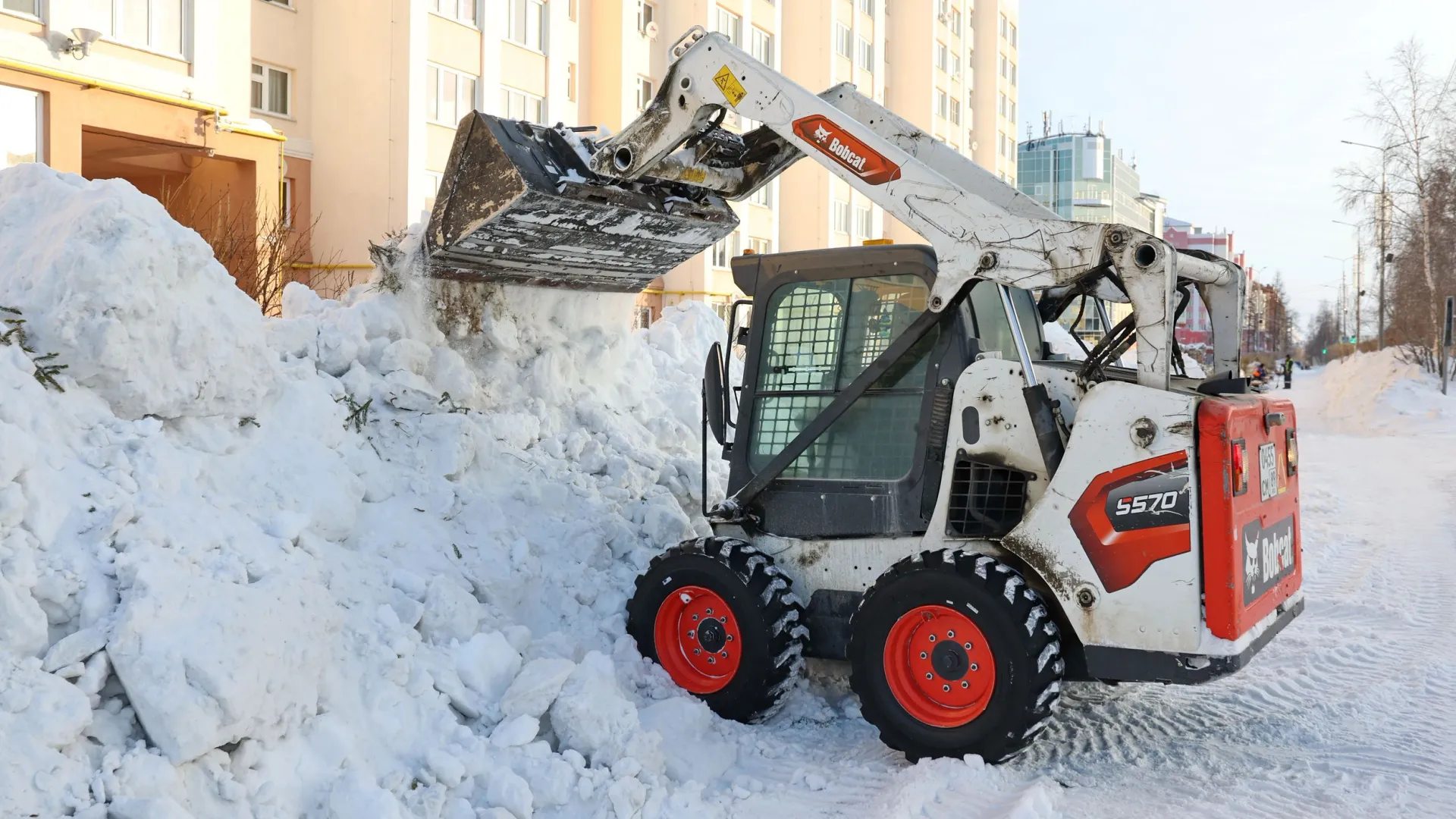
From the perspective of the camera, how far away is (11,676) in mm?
3297

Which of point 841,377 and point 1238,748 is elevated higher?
point 841,377

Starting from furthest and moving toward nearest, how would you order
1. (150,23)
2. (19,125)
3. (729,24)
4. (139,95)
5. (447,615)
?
(729,24) < (150,23) < (139,95) < (19,125) < (447,615)

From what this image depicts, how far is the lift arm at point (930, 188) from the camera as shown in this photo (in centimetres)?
443

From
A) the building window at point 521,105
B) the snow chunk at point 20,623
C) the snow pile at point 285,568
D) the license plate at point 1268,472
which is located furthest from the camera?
the building window at point 521,105

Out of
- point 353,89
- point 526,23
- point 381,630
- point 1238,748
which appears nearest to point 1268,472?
point 1238,748

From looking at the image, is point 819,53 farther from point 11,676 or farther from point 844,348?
point 11,676

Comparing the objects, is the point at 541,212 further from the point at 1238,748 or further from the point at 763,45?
the point at 763,45

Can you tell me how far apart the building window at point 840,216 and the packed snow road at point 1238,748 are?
93.9ft

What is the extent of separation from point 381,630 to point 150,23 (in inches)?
529

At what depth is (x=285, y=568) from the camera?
4301 mm

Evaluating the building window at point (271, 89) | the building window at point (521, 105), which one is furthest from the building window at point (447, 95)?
the building window at point (271, 89)

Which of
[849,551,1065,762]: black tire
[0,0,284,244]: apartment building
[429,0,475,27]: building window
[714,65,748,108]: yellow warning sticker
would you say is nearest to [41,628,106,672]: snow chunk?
[849,551,1065,762]: black tire

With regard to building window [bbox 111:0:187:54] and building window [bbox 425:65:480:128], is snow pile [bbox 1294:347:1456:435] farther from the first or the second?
building window [bbox 111:0:187:54]

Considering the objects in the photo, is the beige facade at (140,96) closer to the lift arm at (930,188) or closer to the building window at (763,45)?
the lift arm at (930,188)
